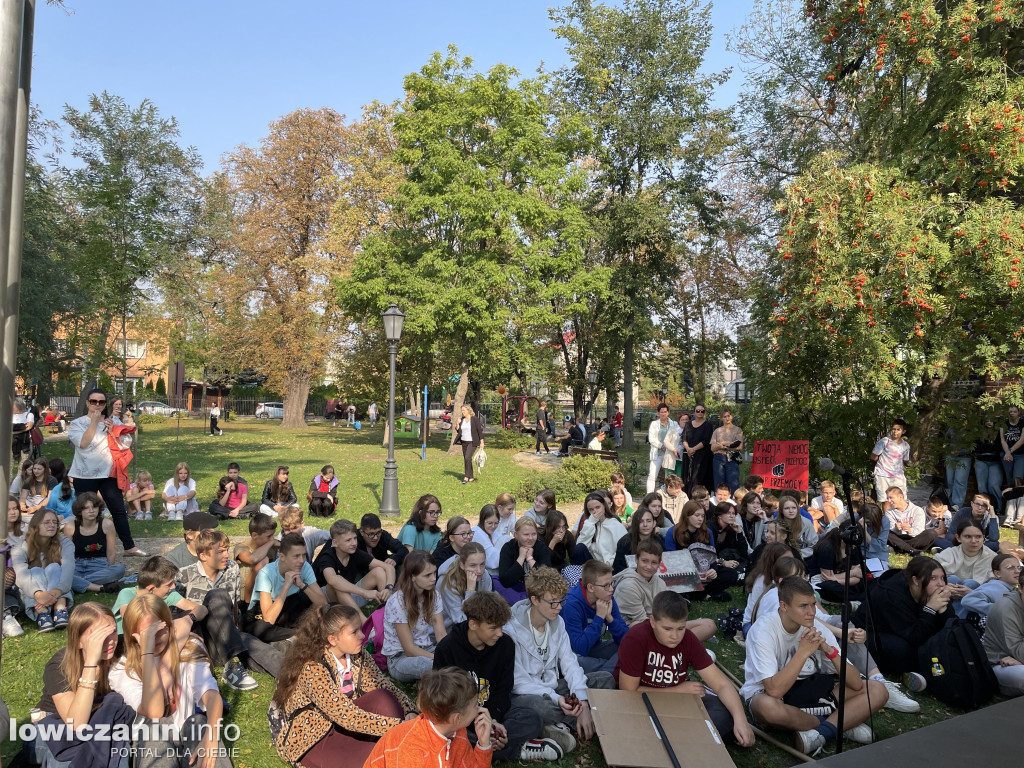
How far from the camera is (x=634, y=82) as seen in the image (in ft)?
97.0

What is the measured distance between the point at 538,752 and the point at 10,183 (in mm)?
3995

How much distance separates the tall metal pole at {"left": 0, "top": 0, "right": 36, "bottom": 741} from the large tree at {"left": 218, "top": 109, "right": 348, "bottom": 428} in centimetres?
3316

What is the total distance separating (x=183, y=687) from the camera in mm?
4027

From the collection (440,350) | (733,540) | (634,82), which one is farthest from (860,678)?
(634,82)

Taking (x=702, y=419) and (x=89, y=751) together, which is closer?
(x=89, y=751)

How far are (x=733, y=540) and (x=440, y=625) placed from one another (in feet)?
15.3

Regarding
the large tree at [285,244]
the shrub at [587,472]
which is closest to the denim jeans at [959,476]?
the shrub at [587,472]

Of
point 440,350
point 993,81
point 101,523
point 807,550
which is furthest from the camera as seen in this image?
point 440,350

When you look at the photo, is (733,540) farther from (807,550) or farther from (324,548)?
(324,548)

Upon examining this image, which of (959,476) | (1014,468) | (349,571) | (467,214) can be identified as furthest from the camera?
(467,214)

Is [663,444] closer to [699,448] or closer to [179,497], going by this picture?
[699,448]

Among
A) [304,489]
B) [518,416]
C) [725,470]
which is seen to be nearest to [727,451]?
[725,470]

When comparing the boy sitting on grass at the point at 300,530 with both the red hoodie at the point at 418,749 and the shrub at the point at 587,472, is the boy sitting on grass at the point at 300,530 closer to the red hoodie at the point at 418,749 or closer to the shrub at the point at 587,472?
the red hoodie at the point at 418,749

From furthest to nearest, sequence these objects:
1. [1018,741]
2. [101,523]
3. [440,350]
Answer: [440,350], [101,523], [1018,741]
